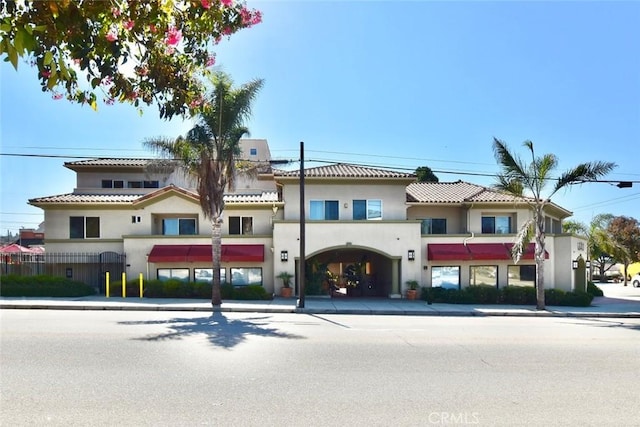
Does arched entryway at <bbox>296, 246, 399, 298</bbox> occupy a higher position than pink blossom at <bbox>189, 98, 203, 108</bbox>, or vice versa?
pink blossom at <bbox>189, 98, 203, 108</bbox>

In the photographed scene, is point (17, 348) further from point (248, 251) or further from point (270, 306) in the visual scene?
point (248, 251)

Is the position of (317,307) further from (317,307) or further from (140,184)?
(140,184)

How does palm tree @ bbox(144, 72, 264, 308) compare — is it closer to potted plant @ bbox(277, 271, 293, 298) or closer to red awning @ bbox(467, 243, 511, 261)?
potted plant @ bbox(277, 271, 293, 298)

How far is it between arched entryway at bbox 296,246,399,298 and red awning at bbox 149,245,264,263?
2308mm

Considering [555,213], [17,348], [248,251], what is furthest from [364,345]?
[555,213]

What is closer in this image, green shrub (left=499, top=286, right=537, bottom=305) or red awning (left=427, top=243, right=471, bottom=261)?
green shrub (left=499, top=286, right=537, bottom=305)

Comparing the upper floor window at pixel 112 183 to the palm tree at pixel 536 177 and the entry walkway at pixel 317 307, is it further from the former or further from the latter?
the palm tree at pixel 536 177

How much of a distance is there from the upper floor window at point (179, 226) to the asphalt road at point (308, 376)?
40.6 feet

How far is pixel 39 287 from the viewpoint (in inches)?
795

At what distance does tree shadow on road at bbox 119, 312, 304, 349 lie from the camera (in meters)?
10.5

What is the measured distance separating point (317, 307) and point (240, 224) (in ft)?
27.0

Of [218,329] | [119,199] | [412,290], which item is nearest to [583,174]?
[412,290]

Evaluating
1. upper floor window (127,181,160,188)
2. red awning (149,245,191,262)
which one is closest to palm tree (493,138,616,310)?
red awning (149,245,191,262)

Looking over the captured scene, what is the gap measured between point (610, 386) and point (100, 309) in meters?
16.6
